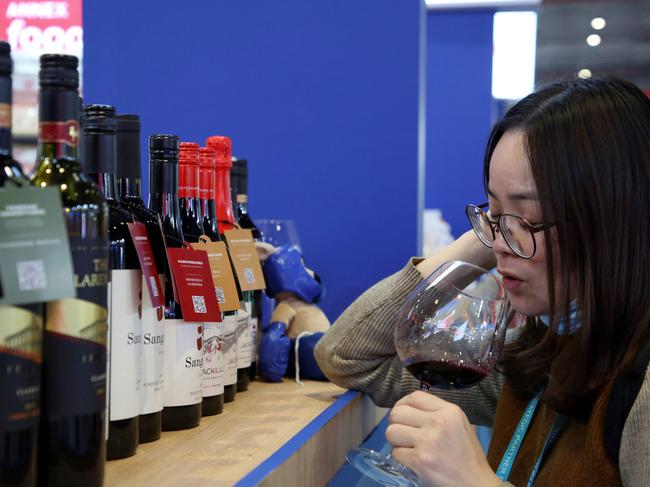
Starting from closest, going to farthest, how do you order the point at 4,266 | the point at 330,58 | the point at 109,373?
the point at 4,266
the point at 109,373
the point at 330,58

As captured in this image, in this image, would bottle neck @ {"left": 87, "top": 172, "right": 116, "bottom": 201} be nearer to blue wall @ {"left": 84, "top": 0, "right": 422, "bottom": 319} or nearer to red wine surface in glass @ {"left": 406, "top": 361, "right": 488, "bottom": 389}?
red wine surface in glass @ {"left": 406, "top": 361, "right": 488, "bottom": 389}

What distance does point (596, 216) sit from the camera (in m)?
1.15

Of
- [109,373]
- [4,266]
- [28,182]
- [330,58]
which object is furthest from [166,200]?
[330,58]

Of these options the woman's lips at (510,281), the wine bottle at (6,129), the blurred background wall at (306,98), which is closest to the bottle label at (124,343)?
the wine bottle at (6,129)

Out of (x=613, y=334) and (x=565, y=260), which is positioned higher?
(x=565, y=260)

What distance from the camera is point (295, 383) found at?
1.61 m

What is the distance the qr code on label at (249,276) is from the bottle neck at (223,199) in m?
0.08

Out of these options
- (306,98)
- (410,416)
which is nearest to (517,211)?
(410,416)

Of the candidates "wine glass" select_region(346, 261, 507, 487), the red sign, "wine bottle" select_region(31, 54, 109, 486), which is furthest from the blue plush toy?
the red sign

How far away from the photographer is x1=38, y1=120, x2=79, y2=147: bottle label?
735 mm

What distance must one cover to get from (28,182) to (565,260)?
0.73 metres

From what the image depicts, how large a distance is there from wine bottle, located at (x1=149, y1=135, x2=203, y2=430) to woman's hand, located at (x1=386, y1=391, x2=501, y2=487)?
266mm

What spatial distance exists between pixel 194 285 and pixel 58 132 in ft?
1.33

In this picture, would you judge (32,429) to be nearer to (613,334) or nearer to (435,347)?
(435,347)
